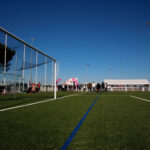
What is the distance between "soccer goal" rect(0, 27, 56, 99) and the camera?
8078 millimetres

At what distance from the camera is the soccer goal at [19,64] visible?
808 cm

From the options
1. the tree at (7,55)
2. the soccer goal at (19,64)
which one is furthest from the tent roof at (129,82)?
the tree at (7,55)

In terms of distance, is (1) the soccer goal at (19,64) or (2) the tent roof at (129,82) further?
(2) the tent roof at (129,82)

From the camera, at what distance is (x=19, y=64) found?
949 centimetres

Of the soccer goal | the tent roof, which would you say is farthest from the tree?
the tent roof

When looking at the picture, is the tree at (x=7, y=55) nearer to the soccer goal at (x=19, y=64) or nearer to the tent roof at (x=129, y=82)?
the soccer goal at (x=19, y=64)

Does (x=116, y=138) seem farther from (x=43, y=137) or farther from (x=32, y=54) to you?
(x=32, y=54)

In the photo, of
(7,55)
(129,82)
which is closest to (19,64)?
(7,55)

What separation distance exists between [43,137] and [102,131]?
40.7 inches

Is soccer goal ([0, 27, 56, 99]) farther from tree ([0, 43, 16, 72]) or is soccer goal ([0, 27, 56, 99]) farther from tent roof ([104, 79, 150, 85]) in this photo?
tent roof ([104, 79, 150, 85])

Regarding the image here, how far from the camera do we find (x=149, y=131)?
275cm

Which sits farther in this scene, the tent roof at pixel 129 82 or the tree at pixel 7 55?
the tent roof at pixel 129 82

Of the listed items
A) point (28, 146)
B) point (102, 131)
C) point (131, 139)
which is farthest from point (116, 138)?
point (28, 146)

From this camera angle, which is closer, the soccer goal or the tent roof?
the soccer goal
